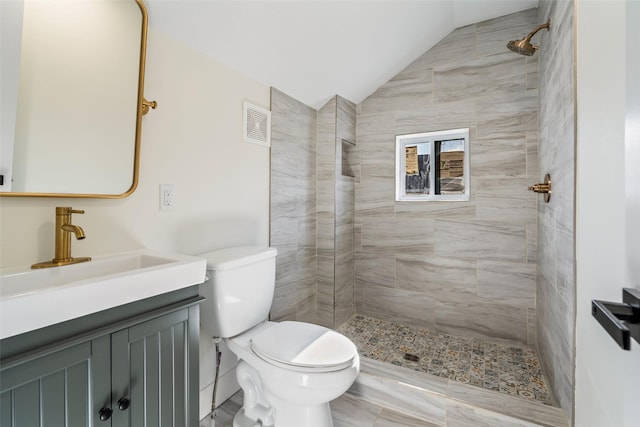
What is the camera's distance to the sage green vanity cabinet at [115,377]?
686mm

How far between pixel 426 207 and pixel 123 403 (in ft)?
7.43

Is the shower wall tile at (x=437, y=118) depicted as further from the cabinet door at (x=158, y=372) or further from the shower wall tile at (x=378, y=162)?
the cabinet door at (x=158, y=372)

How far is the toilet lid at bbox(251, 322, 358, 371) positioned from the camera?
1220 millimetres

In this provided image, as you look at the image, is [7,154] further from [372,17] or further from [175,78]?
[372,17]

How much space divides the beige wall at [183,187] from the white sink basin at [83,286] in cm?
9

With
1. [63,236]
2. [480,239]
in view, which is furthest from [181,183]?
[480,239]

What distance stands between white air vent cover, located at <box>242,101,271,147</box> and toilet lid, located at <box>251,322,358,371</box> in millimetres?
1123

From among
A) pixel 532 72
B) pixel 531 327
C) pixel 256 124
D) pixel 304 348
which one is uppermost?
pixel 532 72

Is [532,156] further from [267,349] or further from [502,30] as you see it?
[267,349]

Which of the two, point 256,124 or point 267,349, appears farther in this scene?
point 256,124

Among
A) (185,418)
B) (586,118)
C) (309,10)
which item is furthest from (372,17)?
(185,418)

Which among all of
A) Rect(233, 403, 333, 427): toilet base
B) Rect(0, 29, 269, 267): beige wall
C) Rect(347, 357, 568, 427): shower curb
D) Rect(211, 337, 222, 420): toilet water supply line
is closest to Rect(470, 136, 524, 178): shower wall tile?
Rect(347, 357, 568, 427): shower curb

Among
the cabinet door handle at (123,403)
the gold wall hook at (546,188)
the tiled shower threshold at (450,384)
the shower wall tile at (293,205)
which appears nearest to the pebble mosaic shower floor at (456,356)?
the tiled shower threshold at (450,384)

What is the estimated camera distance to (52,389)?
725mm
